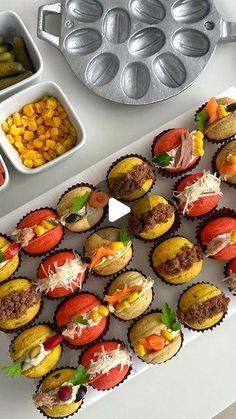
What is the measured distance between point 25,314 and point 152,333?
0.35m

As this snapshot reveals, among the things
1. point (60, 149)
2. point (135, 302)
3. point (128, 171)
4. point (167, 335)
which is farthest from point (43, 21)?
point (167, 335)

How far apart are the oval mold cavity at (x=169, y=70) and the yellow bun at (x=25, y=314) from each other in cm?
76

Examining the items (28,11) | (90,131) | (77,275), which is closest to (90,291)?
(77,275)

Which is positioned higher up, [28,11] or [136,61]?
[28,11]

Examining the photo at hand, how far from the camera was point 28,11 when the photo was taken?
5.82ft

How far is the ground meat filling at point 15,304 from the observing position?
147 cm

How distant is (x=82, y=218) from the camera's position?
5.05ft

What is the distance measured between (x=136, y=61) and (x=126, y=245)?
60cm

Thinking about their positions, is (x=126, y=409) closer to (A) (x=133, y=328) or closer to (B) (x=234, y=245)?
(A) (x=133, y=328)

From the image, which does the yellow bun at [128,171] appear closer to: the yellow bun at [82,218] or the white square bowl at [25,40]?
the yellow bun at [82,218]

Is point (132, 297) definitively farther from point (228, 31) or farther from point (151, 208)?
point (228, 31)

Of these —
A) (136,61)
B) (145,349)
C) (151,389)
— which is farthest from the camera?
(136,61)

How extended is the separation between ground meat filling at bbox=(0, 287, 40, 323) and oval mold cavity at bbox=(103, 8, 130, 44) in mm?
837

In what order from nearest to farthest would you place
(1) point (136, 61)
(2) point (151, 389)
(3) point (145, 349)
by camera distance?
(3) point (145, 349) → (2) point (151, 389) → (1) point (136, 61)
